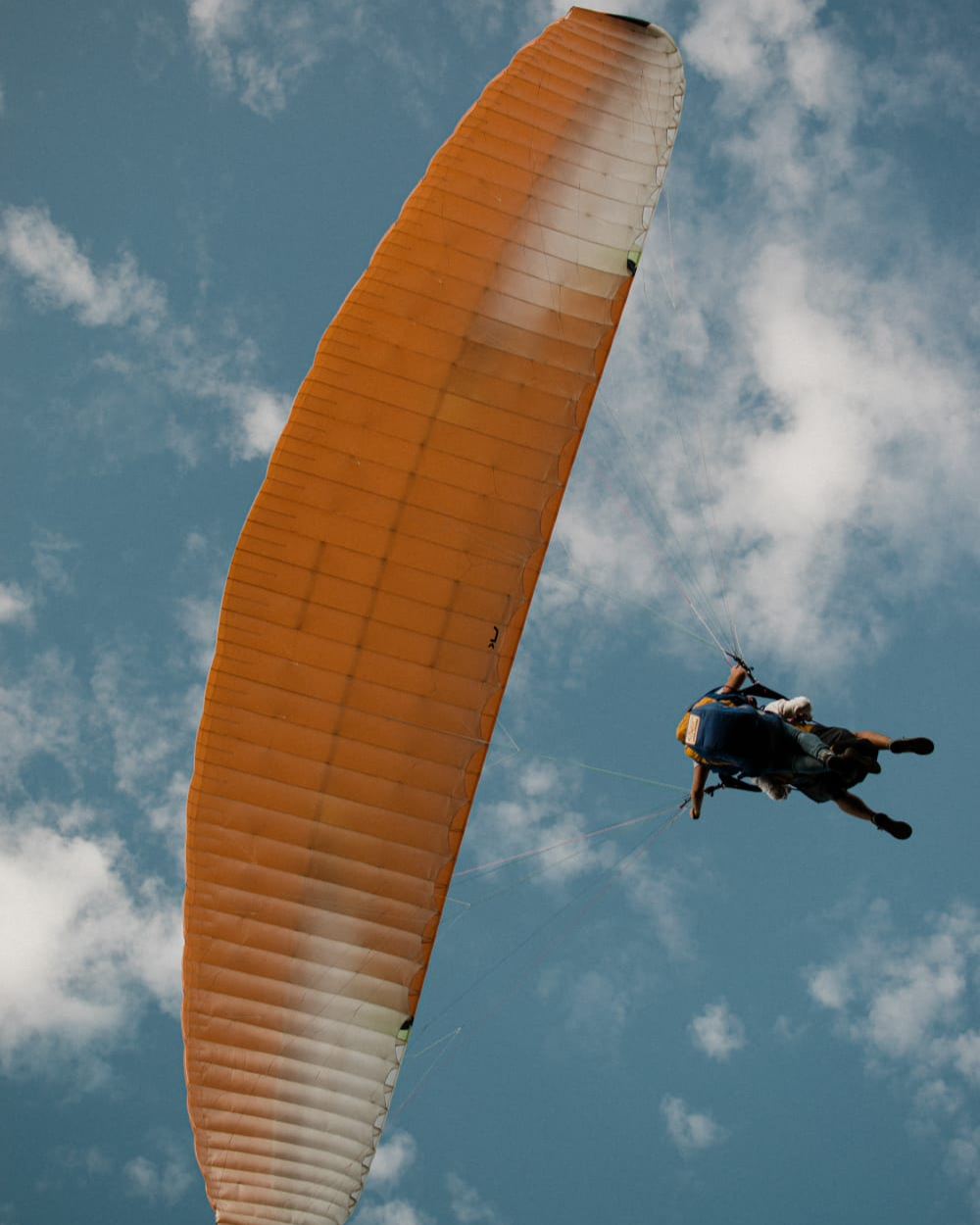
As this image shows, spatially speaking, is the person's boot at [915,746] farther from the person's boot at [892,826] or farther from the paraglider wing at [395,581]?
the paraglider wing at [395,581]

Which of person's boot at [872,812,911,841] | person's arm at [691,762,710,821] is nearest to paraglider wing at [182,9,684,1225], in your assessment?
person's arm at [691,762,710,821]

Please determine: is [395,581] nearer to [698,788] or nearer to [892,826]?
[698,788]

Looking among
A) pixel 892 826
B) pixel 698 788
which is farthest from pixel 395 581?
pixel 892 826

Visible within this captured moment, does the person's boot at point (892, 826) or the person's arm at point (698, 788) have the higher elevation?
the person's arm at point (698, 788)

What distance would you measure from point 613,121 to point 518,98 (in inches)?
37.4

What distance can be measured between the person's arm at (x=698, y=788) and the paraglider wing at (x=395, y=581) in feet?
8.01

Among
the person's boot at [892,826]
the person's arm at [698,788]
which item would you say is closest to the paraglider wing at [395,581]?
the person's arm at [698,788]

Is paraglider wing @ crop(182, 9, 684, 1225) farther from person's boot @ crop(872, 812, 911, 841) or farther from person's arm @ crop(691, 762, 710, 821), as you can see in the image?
person's boot @ crop(872, 812, 911, 841)

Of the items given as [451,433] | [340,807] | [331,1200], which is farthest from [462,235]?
[331,1200]

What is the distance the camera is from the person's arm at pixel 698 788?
406 inches

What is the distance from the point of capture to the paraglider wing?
9.11m

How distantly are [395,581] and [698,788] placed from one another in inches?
152

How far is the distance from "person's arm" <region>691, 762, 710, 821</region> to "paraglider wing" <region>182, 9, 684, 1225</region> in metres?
2.44

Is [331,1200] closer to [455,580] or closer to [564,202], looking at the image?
[455,580]
